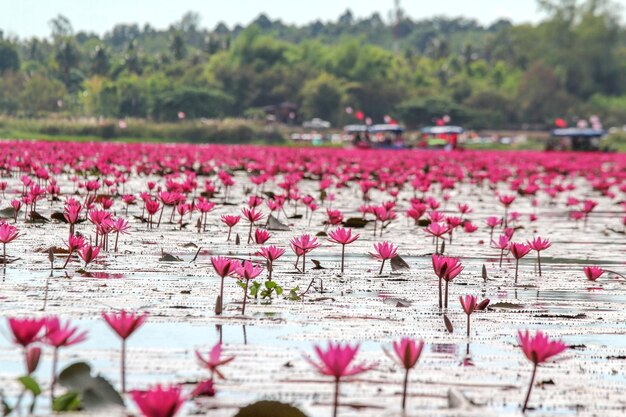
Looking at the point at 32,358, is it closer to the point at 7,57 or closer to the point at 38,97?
the point at 38,97

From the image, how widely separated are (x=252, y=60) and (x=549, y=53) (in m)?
35.2

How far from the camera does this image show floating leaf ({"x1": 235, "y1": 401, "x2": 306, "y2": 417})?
2.23 m

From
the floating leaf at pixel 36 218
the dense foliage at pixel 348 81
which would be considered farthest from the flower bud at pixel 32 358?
the dense foliage at pixel 348 81

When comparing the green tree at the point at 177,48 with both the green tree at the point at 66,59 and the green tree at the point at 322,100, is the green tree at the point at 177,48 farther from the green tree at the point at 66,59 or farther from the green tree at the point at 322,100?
the green tree at the point at 322,100

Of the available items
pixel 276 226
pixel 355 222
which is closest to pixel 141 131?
pixel 355 222

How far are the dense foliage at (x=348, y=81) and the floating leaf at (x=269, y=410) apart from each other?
78611mm

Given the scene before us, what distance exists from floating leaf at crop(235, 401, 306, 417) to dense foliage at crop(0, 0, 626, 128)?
78611 millimetres

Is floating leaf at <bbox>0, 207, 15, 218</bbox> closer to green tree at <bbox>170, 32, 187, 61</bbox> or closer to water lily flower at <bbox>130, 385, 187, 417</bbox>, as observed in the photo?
water lily flower at <bbox>130, 385, 187, 417</bbox>

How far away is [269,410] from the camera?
224cm

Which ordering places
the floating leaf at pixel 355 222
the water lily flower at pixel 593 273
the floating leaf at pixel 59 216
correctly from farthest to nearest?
the floating leaf at pixel 355 222, the floating leaf at pixel 59 216, the water lily flower at pixel 593 273

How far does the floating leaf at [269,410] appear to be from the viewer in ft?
7.33

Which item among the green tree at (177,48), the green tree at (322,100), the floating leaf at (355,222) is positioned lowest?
the floating leaf at (355,222)

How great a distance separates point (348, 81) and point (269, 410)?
109137mm

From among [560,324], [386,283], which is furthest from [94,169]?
[560,324]
